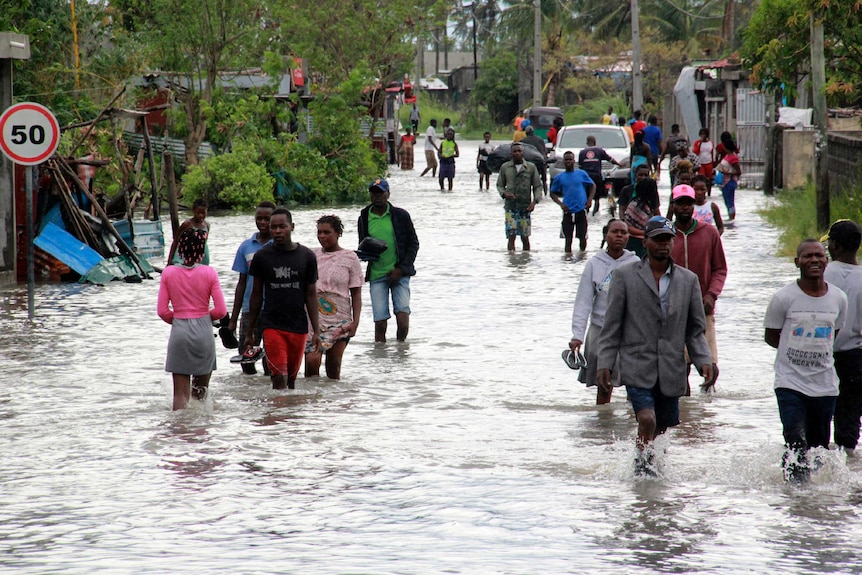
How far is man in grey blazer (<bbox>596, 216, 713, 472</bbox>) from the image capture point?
705cm

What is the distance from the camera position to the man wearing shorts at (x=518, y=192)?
65.8ft

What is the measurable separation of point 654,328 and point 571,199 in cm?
1317

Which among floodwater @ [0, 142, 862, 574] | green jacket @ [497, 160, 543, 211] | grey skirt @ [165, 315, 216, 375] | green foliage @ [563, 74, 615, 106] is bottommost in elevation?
floodwater @ [0, 142, 862, 574]

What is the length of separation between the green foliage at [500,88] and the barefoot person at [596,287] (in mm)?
71701

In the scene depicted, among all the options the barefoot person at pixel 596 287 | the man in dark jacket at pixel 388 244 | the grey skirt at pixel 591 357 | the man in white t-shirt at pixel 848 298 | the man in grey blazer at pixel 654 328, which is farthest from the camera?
the man in dark jacket at pixel 388 244

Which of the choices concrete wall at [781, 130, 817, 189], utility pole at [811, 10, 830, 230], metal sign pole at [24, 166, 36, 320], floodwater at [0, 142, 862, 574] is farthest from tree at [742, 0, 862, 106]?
metal sign pole at [24, 166, 36, 320]

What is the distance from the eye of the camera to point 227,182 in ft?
98.8

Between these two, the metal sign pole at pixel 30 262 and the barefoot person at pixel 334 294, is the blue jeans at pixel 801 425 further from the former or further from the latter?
the metal sign pole at pixel 30 262

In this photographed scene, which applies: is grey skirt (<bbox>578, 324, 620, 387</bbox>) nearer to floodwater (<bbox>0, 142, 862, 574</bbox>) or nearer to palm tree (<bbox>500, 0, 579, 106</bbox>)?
floodwater (<bbox>0, 142, 862, 574</bbox>)

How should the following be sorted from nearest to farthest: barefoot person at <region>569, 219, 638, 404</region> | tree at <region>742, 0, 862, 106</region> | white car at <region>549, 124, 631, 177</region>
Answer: barefoot person at <region>569, 219, 638, 404</region> < tree at <region>742, 0, 862, 106</region> < white car at <region>549, 124, 631, 177</region>

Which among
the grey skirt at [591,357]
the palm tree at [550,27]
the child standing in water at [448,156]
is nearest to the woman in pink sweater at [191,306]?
the grey skirt at [591,357]

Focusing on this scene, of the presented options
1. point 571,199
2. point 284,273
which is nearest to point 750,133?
point 571,199

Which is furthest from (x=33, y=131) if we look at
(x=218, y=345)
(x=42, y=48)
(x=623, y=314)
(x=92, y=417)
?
(x=42, y=48)

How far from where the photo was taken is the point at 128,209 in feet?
62.4
